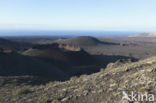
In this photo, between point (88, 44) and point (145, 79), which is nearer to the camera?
point (145, 79)

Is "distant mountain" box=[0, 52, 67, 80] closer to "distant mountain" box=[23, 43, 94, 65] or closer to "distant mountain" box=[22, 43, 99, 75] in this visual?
"distant mountain" box=[22, 43, 99, 75]

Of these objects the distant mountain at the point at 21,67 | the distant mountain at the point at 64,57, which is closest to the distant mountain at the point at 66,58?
the distant mountain at the point at 64,57

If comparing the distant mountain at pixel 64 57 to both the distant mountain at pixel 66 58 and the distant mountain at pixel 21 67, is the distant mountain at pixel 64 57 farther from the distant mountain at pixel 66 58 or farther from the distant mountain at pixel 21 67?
the distant mountain at pixel 21 67

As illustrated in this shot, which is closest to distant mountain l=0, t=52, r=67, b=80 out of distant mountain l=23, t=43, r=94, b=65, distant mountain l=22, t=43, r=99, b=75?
distant mountain l=22, t=43, r=99, b=75

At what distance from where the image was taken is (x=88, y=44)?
93812 mm

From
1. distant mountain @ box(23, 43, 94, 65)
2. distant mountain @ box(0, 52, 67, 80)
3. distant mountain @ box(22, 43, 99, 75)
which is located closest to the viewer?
distant mountain @ box(0, 52, 67, 80)

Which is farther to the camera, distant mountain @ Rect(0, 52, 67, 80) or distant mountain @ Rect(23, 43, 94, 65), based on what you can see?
distant mountain @ Rect(23, 43, 94, 65)

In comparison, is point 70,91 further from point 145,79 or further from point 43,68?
point 43,68

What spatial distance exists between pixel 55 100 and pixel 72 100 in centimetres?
67

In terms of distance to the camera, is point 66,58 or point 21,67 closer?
point 21,67

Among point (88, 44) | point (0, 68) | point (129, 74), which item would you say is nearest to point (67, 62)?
point (0, 68)

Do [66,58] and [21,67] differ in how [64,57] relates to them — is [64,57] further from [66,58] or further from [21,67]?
[21,67]

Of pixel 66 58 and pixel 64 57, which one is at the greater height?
pixel 64 57

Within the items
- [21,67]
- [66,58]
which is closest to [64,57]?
[66,58]
